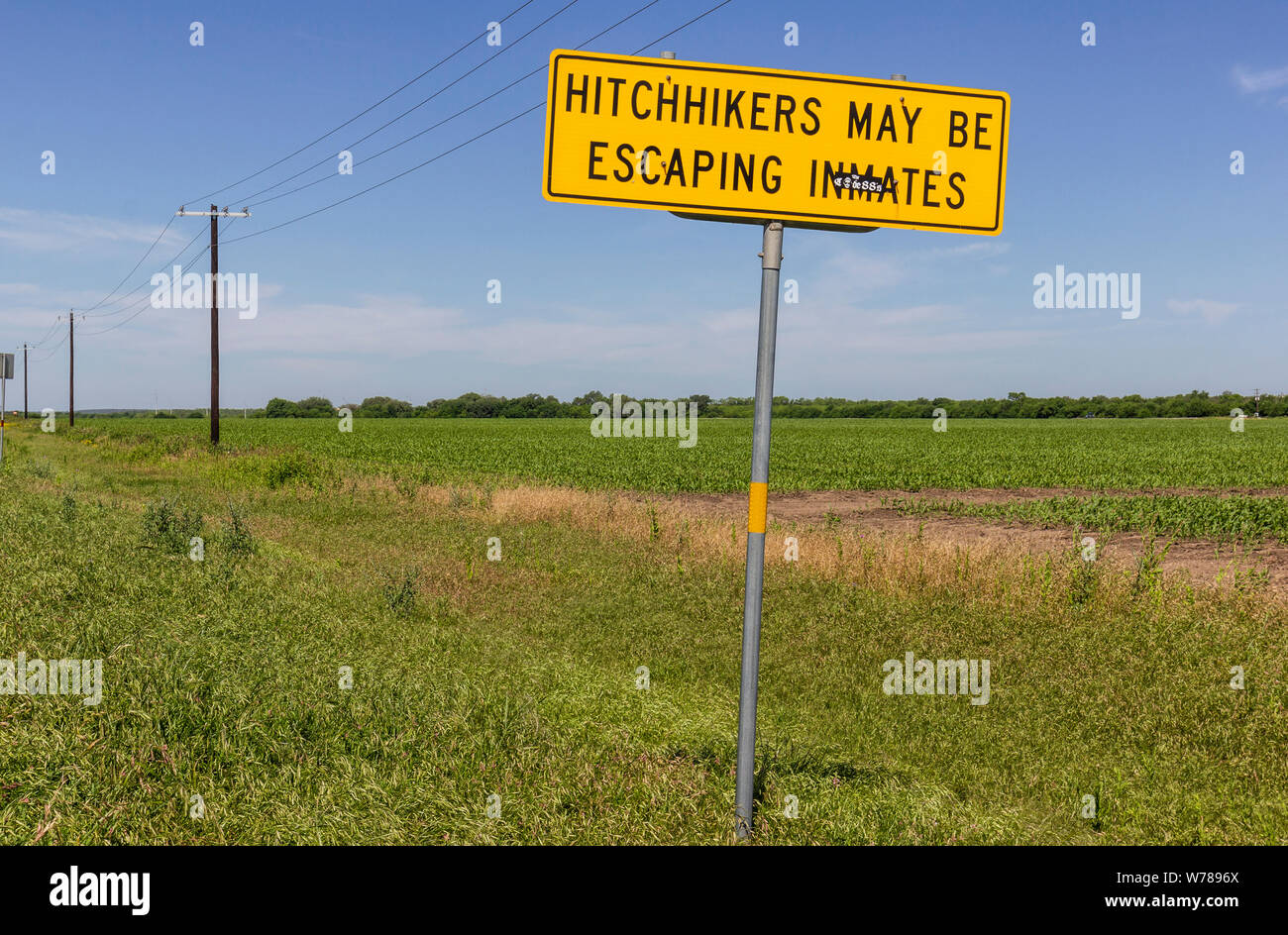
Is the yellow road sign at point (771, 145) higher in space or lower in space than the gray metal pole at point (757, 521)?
higher

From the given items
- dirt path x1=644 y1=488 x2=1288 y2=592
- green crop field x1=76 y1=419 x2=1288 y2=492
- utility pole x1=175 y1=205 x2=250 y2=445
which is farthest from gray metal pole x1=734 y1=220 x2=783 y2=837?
utility pole x1=175 y1=205 x2=250 y2=445

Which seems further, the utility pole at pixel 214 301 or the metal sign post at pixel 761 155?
the utility pole at pixel 214 301

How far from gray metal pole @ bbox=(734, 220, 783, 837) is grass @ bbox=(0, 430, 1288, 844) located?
302 mm

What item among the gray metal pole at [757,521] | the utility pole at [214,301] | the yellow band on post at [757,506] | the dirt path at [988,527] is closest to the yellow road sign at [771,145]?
the gray metal pole at [757,521]

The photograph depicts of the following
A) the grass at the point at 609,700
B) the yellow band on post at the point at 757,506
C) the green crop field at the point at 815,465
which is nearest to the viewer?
the yellow band on post at the point at 757,506

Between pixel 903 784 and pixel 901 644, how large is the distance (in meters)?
3.33

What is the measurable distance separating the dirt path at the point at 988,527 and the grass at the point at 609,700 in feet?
7.90

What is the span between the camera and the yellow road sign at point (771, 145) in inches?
144

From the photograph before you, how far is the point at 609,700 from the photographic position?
6133 millimetres

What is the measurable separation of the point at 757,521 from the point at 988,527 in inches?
611

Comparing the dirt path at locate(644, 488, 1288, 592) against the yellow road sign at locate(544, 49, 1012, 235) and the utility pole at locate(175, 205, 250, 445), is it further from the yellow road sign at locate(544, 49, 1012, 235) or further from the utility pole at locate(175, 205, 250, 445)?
the utility pole at locate(175, 205, 250, 445)

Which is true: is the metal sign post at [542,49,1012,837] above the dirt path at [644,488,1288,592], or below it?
above

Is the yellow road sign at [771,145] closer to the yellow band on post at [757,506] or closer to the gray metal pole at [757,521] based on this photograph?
the gray metal pole at [757,521]

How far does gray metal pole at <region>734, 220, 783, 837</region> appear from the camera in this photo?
11.8 feet
